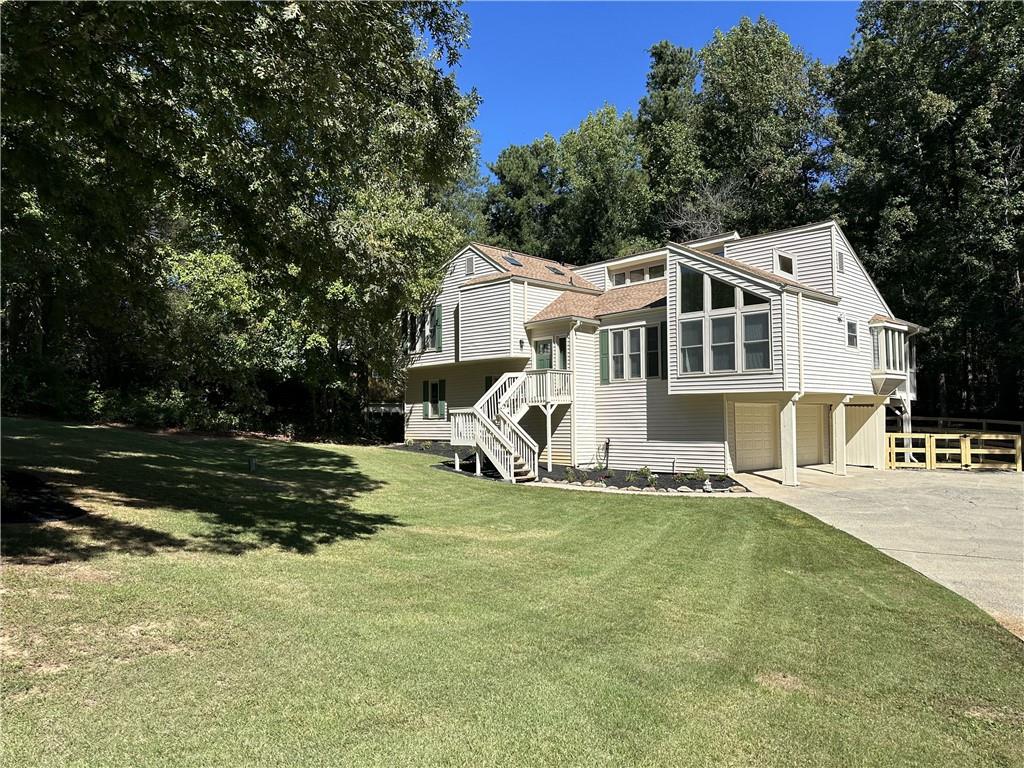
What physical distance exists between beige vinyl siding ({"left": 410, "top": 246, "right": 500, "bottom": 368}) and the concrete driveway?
10872mm

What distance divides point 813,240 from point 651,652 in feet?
52.5

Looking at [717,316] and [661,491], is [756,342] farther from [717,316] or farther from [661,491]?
[661,491]

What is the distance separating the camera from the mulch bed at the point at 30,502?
20.7 ft

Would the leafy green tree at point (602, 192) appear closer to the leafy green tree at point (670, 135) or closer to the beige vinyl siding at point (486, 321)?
the leafy green tree at point (670, 135)

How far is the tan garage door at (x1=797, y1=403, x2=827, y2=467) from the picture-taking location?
1992 centimetres

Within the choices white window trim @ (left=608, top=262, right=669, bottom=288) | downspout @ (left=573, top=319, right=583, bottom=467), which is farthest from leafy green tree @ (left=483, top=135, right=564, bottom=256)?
downspout @ (left=573, top=319, right=583, bottom=467)

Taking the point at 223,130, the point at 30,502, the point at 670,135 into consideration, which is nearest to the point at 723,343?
the point at 223,130

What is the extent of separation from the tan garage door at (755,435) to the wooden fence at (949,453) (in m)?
4.68

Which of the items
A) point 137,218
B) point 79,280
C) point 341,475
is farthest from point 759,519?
point 79,280

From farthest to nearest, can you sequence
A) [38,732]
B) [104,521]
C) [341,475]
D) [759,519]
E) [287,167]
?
1. [341,475]
2. [759,519]
3. [287,167]
4. [104,521]
5. [38,732]

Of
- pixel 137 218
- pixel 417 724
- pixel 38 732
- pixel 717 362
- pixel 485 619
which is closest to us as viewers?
pixel 38 732

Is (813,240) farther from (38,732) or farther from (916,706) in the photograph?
(38,732)

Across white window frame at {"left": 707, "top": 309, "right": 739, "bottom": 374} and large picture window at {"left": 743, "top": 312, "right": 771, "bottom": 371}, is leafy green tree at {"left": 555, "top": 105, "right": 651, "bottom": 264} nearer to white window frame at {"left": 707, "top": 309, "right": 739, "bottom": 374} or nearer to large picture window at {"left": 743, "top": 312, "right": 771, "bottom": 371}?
white window frame at {"left": 707, "top": 309, "right": 739, "bottom": 374}

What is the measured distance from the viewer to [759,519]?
35.6 ft
